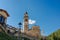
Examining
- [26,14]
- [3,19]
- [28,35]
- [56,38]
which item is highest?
[26,14]

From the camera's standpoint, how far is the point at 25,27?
142 feet

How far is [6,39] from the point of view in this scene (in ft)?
90.4

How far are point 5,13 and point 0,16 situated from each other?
1.46 m

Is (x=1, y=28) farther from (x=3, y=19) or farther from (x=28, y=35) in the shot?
(x=28, y=35)

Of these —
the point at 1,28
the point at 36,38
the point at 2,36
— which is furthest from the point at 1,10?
the point at 36,38

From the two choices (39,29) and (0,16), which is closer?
(0,16)

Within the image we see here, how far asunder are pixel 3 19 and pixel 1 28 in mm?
4375

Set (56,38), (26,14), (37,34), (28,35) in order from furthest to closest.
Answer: (26,14) → (37,34) → (28,35) → (56,38)

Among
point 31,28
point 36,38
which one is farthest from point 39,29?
point 36,38

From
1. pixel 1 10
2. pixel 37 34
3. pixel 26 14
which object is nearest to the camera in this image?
pixel 1 10

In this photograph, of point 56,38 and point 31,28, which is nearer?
point 56,38

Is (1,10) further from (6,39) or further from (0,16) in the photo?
(6,39)

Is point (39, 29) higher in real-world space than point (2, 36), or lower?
higher

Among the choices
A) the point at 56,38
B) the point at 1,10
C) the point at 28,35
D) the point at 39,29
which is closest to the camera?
the point at 56,38
